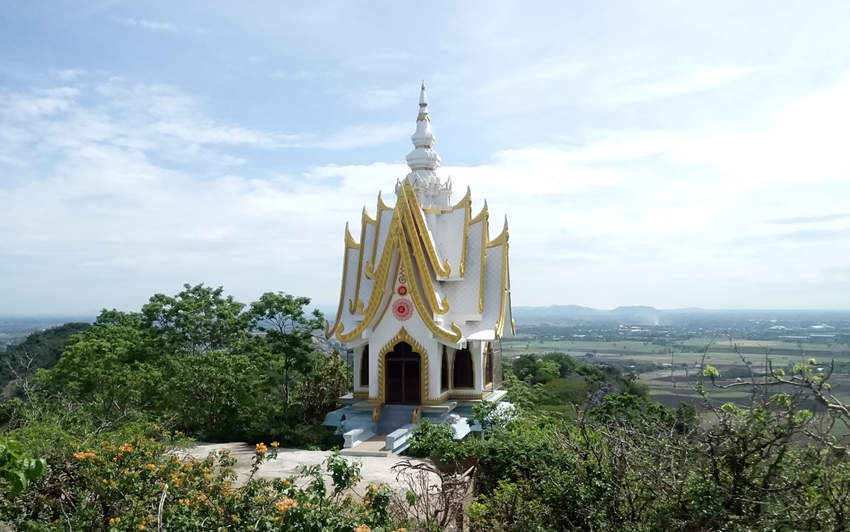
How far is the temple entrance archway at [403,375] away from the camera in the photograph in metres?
15.4

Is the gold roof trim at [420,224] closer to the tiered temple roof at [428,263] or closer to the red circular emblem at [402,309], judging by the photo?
the tiered temple roof at [428,263]

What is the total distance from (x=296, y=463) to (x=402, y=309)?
4.50 metres

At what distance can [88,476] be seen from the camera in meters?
7.13

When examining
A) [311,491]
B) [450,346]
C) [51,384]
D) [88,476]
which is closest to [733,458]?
[311,491]

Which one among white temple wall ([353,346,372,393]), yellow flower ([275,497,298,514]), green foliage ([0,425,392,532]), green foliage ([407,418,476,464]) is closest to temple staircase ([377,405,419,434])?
white temple wall ([353,346,372,393])

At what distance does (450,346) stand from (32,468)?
37.3ft

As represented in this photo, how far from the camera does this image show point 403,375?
15.4 meters

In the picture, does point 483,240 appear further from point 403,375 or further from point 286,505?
point 286,505

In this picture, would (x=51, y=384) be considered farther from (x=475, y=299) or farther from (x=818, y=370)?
(x=818, y=370)

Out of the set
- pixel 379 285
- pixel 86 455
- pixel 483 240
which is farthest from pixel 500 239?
pixel 86 455

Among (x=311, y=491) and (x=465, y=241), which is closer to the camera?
(x=311, y=491)

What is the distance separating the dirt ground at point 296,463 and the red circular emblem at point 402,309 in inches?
142

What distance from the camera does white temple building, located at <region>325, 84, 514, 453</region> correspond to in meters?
15.1

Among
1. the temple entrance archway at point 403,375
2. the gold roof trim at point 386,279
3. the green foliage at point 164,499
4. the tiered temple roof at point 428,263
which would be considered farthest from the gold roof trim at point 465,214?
the green foliage at point 164,499
